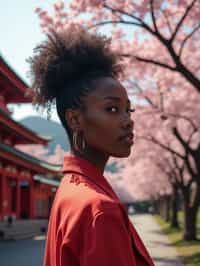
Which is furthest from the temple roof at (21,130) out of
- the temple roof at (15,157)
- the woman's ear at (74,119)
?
the woman's ear at (74,119)

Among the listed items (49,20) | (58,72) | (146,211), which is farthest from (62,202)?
(146,211)

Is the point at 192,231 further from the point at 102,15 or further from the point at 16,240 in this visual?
the point at 102,15

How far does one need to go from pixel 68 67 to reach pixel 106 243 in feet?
2.62

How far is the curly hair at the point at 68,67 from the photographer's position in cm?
175

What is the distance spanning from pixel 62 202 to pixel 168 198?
47091 mm

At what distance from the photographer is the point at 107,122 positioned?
162 cm

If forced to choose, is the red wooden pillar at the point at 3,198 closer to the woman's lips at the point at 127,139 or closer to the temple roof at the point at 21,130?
the temple roof at the point at 21,130

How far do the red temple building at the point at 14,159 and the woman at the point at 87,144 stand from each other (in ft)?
59.9

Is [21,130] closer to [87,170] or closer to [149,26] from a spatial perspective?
[149,26]

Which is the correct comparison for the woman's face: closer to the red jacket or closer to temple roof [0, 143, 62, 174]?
the red jacket

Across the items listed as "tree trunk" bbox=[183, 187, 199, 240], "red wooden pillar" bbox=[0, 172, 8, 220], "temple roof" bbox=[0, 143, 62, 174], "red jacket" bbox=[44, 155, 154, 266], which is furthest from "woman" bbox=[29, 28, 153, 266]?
"red wooden pillar" bbox=[0, 172, 8, 220]

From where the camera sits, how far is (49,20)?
11.4m

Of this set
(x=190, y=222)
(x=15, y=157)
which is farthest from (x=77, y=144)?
(x=15, y=157)

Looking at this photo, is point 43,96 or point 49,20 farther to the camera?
point 49,20
